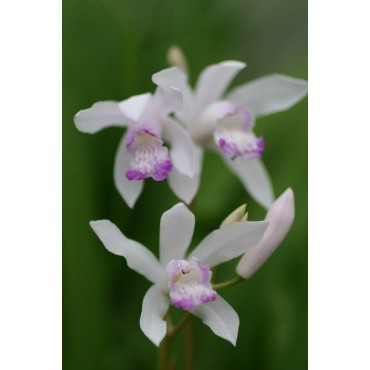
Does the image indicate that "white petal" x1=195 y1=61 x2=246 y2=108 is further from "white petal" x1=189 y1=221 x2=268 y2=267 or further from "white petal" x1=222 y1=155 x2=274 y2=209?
"white petal" x1=189 y1=221 x2=268 y2=267

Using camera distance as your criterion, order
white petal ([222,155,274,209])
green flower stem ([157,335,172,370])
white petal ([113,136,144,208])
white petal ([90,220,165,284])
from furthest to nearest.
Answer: white petal ([222,155,274,209]), white petal ([113,136,144,208]), green flower stem ([157,335,172,370]), white petal ([90,220,165,284])


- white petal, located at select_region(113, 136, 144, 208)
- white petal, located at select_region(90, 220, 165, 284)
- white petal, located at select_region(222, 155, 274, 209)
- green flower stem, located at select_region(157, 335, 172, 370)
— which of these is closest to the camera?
white petal, located at select_region(90, 220, 165, 284)

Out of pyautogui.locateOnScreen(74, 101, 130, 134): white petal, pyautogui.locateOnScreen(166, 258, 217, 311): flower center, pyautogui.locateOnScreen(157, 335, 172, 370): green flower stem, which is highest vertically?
pyautogui.locateOnScreen(74, 101, 130, 134): white petal

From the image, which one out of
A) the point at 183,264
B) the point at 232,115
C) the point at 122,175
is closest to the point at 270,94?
the point at 232,115

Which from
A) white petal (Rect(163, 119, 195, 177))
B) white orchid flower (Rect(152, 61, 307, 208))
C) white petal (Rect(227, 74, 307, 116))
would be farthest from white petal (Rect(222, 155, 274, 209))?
white petal (Rect(163, 119, 195, 177))

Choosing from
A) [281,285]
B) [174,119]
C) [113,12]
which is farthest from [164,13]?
[281,285]

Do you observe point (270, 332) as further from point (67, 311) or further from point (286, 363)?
point (67, 311)

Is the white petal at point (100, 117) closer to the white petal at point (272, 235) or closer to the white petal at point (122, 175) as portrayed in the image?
the white petal at point (122, 175)

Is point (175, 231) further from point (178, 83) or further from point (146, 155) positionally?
point (178, 83)
